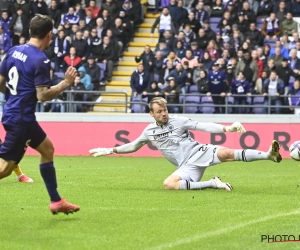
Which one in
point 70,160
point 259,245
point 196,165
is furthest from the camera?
point 70,160

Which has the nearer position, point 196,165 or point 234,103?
point 196,165

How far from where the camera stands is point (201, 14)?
2731cm

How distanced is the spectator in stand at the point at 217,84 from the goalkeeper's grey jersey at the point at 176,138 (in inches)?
435

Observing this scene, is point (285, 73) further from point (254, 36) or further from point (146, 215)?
point (146, 215)

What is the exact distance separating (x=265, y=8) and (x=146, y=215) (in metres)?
18.9

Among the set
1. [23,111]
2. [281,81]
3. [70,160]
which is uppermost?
[23,111]

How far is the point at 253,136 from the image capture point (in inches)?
894

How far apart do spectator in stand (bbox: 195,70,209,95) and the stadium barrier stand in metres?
1.28

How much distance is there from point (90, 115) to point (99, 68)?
2.71 meters

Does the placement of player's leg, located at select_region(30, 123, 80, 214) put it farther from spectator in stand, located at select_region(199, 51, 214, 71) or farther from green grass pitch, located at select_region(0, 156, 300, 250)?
spectator in stand, located at select_region(199, 51, 214, 71)

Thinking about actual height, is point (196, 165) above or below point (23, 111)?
below

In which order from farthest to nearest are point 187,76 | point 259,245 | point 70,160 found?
point 187,76 < point 70,160 < point 259,245

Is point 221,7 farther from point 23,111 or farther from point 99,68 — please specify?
point 23,111

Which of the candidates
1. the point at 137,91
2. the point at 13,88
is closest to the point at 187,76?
the point at 137,91
